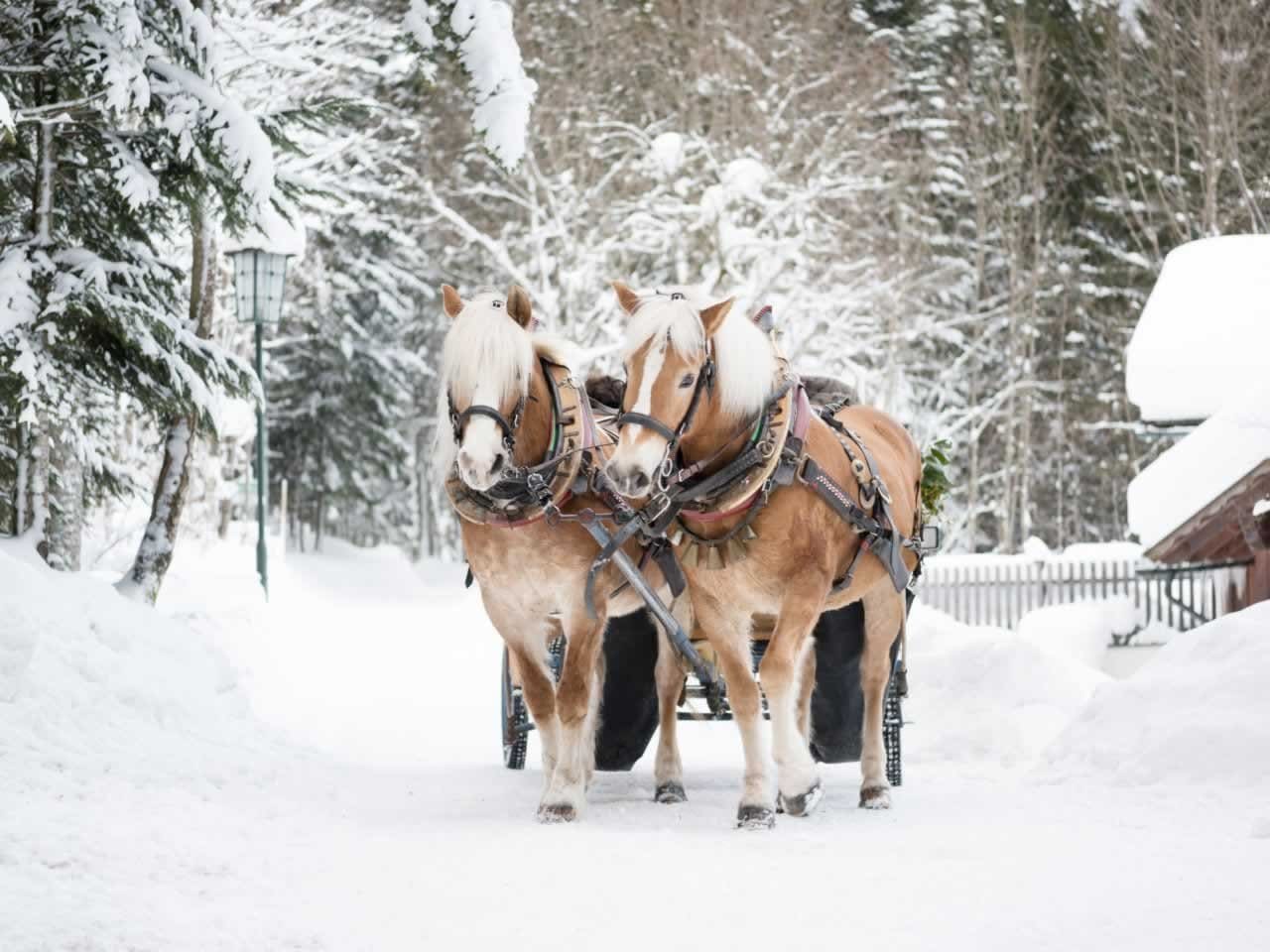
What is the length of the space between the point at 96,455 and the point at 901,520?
228 inches

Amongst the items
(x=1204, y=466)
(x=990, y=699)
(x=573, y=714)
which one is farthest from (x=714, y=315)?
(x=1204, y=466)

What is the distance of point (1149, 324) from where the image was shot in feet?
59.9

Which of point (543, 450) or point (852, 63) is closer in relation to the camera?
point (543, 450)

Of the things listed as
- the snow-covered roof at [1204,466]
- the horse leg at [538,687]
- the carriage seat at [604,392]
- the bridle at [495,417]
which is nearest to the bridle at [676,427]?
the bridle at [495,417]

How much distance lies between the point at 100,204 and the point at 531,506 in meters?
5.18

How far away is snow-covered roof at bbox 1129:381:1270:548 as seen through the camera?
1480 centimetres

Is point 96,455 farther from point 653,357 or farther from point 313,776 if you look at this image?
point 653,357

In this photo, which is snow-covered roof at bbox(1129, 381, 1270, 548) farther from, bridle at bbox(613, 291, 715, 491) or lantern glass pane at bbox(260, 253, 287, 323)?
bridle at bbox(613, 291, 715, 491)

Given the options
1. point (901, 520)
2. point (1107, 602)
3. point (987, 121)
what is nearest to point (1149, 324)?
point (1107, 602)

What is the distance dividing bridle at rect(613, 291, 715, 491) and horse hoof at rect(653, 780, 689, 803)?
6.49 feet

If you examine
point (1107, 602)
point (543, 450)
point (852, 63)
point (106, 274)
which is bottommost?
point (1107, 602)

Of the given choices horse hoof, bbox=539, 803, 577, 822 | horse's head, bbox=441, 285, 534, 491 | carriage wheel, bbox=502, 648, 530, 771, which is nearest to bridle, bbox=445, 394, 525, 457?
horse's head, bbox=441, 285, 534, 491

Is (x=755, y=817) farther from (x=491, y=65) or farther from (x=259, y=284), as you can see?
(x=259, y=284)

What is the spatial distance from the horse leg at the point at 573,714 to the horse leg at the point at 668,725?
831mm
